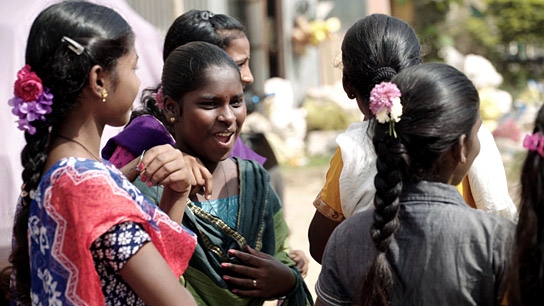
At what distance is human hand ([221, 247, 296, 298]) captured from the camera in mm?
2605

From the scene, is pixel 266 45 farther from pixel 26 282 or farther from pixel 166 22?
pixel 26 282

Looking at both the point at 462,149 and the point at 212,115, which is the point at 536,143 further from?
the point at 212,115

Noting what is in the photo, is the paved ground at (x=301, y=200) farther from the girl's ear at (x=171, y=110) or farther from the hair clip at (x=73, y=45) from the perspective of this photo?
the hair clip at (x=73, y=45)

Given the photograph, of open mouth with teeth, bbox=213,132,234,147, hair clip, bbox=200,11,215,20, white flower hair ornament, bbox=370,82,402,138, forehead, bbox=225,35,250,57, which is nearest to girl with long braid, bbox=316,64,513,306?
white flower hair ornament, bbox=370,82,402,138

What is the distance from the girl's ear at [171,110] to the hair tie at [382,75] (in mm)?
633

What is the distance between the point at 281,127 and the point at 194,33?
316 inches

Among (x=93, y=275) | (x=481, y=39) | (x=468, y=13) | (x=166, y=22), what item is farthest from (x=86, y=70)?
(x=468, y=13)

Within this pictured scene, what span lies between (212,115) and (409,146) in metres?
0.83

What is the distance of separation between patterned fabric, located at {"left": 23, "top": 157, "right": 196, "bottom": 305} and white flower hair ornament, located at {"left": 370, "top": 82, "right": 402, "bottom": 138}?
24.5 inches

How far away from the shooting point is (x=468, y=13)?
15625mm

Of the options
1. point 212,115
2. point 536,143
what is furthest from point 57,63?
point 536,143

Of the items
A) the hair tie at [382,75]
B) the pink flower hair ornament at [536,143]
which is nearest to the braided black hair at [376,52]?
the hair tie at [382,75]

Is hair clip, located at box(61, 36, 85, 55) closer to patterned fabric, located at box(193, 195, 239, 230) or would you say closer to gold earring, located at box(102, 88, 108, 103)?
gold earring, located at box(102, 88, 108, 103)

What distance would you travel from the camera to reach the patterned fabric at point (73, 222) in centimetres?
199
